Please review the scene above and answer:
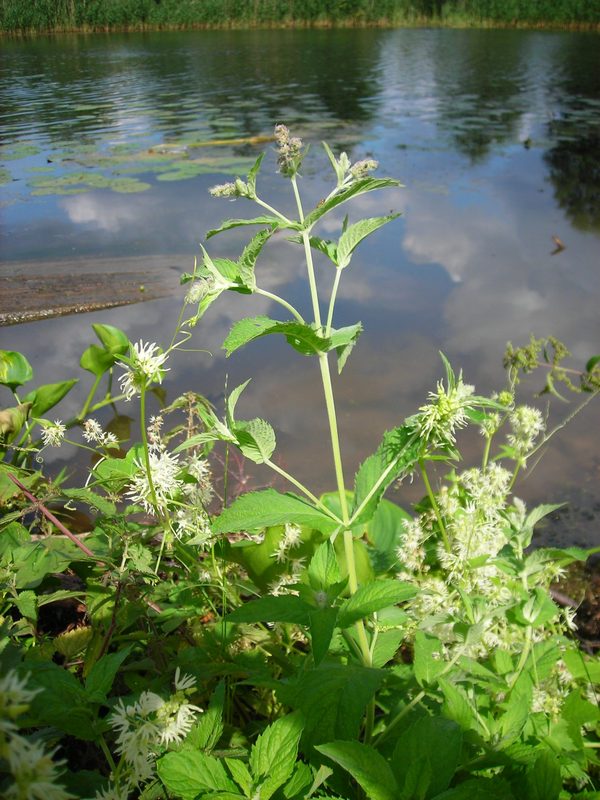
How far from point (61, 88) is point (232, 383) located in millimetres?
10327

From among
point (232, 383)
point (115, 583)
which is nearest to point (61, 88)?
point (232, 383)

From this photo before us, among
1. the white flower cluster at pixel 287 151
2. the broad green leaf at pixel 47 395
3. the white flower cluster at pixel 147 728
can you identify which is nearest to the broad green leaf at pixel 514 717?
the white flower cluster at pixel 147 728

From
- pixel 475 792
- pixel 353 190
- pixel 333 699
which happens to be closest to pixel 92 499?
pixel 333 699

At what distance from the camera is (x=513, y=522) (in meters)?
1.21

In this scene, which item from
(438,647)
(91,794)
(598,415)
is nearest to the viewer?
(91,794)

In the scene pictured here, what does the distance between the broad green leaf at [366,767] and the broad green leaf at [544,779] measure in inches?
9.0

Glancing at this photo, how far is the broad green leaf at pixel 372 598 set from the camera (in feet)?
3.07

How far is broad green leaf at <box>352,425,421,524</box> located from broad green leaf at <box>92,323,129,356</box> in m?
1.61

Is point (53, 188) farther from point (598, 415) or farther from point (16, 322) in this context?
point (598, 415)

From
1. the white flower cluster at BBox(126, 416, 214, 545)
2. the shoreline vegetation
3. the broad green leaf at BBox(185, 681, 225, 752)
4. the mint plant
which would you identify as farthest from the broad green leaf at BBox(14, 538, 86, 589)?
the shoreline vegetation

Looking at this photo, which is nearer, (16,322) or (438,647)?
(438,647)

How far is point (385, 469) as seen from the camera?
3.73 feet

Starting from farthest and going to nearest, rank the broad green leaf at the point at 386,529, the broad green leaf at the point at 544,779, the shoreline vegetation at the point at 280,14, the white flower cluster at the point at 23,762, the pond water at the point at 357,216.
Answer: the shoreline vegetation at the point at 280,14, the pond water at the point at 357,216, the broad green leaf at the point at 386,529, the broad green leaf at the point at 544,779, the white flower cluster at the point at 23,762

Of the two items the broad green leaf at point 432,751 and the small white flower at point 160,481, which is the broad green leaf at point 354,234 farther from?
the broad green leaf at point 432,751
